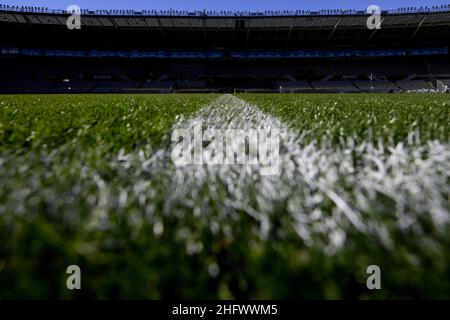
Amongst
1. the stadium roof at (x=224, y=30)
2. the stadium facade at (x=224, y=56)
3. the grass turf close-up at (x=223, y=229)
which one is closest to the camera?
the grass turf close-up at (x=223, y=229)

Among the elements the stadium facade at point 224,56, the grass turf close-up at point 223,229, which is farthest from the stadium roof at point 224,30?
the grass turf close-up at point 223,229

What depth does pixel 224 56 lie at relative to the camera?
45438mm

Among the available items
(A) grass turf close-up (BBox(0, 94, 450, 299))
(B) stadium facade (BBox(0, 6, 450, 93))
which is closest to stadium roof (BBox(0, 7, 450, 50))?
(B) stadium facade (BBox(0, 6, 450, 93))

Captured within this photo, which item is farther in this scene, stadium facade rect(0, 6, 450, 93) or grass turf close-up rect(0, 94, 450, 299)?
stadium facade rect(0, 6, 450, 93)

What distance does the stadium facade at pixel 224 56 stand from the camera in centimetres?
3931

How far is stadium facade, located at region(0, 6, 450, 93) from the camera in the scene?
39312mm

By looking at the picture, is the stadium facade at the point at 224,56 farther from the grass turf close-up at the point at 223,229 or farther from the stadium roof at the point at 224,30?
the grass turf close-up at the point at 223,229

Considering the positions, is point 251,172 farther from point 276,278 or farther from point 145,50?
point 145,50

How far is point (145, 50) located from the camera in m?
44.9

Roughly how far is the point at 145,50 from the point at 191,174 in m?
46.3

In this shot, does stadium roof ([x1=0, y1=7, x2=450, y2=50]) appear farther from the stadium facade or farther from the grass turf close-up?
the grass turf close-up

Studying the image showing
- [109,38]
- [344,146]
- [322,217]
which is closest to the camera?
[322,217]
